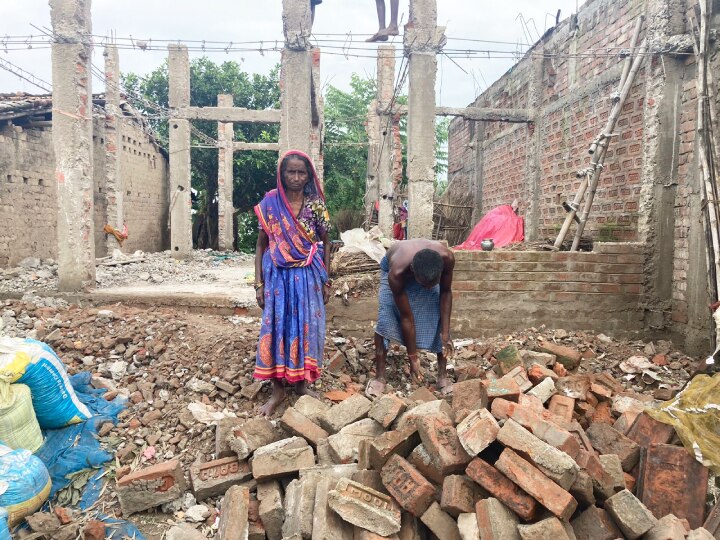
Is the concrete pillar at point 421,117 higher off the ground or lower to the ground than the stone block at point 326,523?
higher

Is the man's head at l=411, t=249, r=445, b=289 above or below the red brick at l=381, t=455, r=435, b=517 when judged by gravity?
above

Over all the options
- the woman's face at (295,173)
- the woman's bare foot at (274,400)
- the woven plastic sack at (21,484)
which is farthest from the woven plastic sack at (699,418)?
the woven plastic sack at (21,484)

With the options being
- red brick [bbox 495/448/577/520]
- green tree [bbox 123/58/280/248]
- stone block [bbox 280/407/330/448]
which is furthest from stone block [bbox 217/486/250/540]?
green tree [bbox 123/58/280/248]

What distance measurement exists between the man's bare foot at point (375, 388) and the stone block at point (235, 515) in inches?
55.4

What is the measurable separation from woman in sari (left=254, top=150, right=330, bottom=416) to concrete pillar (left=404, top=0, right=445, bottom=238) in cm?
290

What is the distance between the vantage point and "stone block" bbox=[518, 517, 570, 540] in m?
1.94

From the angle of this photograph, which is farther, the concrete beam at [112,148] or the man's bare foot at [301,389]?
the concrete beam at [112,148]

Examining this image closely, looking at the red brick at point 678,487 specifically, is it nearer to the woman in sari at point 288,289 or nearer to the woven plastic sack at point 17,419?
the woman in sari at point 288,289

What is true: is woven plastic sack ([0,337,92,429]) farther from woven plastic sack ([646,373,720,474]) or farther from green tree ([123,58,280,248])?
green tree ([123,58,280,248])

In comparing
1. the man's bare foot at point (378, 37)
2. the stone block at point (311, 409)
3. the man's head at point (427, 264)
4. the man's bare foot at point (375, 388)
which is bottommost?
the man's bare foot at point (375, 388)

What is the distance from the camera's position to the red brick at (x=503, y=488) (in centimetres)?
208

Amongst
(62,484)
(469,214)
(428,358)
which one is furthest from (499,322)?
(469,214)

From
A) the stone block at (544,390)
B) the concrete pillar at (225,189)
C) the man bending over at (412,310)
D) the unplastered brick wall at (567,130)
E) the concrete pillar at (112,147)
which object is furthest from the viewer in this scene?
the concrete pillar at (225,189)

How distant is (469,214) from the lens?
11.9m
